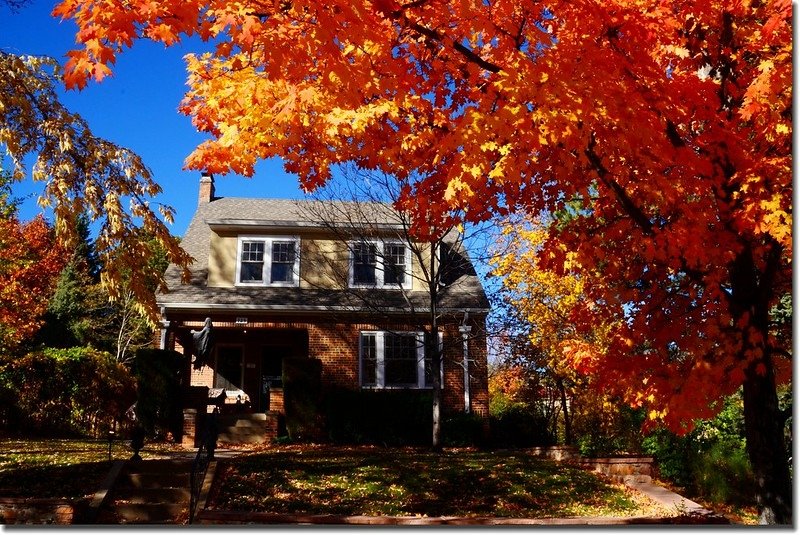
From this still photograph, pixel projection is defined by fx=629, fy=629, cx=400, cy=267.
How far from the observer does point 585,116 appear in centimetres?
406

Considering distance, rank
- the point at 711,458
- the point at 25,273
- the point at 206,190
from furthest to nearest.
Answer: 1. the point at 206,190
2. the point at 25,273
3. the point at 711,458

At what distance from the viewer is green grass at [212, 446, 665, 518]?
22.4 ft

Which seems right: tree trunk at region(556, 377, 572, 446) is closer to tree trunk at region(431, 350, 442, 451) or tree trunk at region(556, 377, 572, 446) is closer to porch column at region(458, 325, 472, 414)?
porch column at region(458, 325, 472, 414)

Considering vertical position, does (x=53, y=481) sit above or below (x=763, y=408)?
below

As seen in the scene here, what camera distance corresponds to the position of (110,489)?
6.74 metres

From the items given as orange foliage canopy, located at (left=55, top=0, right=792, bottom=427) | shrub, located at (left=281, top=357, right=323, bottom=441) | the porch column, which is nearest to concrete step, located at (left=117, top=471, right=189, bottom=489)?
orange foliage canopy, located at (left=55, top=0, right=792, bottom=427)

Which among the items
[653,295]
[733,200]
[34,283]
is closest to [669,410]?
[653,295]

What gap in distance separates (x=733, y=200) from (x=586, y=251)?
126cm

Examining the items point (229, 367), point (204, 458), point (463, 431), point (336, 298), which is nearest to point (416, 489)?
point (204, 458)

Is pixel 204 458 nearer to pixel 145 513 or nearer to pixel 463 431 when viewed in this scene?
pixel 145 513

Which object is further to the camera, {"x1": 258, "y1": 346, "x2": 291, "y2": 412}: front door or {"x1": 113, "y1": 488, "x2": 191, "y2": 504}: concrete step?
{"x1": 258, "y1": 346, "x2": 291, "y2": 412}: front door

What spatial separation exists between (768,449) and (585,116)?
10.7 feet

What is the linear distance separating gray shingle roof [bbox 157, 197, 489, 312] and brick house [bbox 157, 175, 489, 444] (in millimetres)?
23

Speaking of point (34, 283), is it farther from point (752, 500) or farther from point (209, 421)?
point (752, 500)
